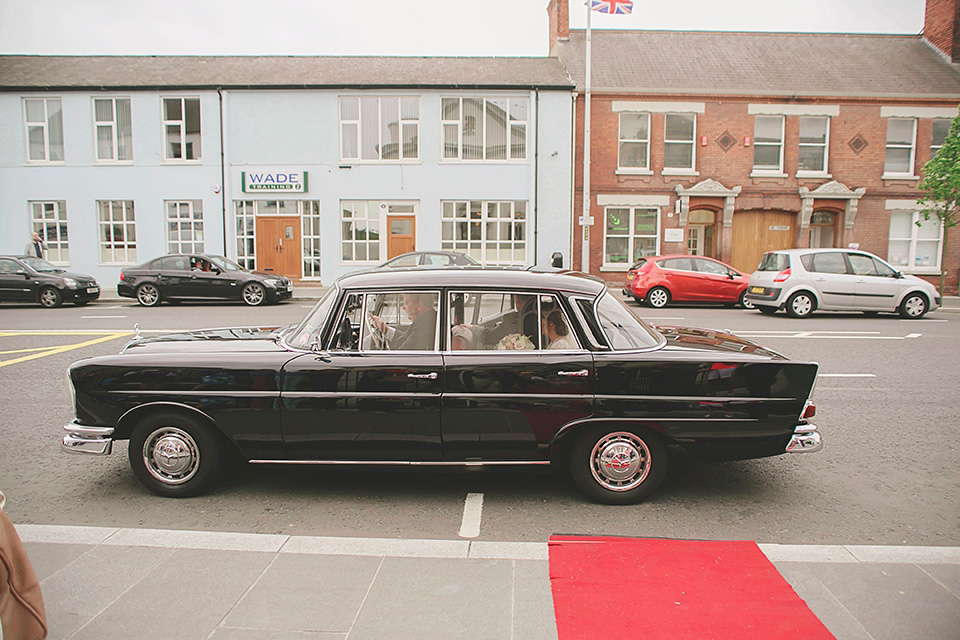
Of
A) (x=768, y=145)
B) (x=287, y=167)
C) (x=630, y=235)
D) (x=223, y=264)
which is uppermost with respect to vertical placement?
(x=768, y=145)

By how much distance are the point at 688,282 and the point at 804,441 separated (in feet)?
46.9

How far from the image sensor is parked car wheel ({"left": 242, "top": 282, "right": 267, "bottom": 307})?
1800 cm

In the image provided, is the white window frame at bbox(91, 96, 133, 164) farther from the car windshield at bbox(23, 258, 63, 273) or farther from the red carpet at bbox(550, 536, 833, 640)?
the red carpet at bbox(550, 536, 833, 640)

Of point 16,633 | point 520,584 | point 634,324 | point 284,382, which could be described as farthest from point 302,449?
point 634,324

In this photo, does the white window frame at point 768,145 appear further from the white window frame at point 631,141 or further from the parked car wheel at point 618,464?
the parked car wheel at point 618,464

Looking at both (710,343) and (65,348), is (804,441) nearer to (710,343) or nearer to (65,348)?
(710,343)

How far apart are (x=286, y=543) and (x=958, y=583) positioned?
3474mm

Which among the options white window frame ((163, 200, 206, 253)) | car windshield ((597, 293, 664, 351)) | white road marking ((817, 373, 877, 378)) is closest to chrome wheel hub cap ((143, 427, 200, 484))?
car windshield ((597, 293, 664, 351))

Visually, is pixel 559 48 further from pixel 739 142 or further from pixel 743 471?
pixel 743 471

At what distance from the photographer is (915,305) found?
15.5 metres

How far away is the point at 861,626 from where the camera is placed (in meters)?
2.89

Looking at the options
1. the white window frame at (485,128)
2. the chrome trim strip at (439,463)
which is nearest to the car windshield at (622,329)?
the chrome trim strip at (439,463)

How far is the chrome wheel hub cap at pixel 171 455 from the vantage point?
4320mm

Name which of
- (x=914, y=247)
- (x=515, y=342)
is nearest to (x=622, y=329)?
(x=515, y=342)
